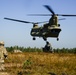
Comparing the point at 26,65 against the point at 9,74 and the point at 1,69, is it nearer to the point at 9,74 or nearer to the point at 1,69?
the point at 1,69

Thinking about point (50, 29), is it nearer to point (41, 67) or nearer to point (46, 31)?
point (46, 31)

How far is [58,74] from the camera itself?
1575 centimetres

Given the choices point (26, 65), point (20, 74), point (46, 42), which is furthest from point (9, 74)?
point (46, 42)

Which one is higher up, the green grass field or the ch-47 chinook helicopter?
the ch-47 chinook helicopter

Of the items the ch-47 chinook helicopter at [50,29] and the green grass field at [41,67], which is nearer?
the green grass field at [41,67]

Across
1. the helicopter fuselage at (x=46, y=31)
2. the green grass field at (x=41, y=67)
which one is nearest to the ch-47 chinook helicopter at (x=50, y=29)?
the helicopter fuselage at (x=46, y=31)

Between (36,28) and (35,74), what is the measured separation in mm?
36098

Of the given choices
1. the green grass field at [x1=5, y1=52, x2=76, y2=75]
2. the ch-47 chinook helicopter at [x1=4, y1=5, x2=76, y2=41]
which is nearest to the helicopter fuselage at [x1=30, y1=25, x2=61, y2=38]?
the ch-47 chinook helicopter at [x1=4, y1=5, x2=76, y2=41]

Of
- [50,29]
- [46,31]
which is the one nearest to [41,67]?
[50,29]

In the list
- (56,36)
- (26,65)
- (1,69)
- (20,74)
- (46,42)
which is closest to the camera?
(20,74)

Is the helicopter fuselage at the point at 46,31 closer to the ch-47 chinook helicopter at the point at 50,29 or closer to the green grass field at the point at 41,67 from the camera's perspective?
the ch-47 chinook helicopter at the point at 50,29

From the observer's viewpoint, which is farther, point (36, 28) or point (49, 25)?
point (36, 28)

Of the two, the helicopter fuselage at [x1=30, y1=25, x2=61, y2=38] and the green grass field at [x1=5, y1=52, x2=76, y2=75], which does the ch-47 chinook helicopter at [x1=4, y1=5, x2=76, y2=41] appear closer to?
the helicopter fuselage at [x1=30, y1=25, x2=61, y2=38]

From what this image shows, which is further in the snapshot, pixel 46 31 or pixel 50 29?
pixel 46 31
